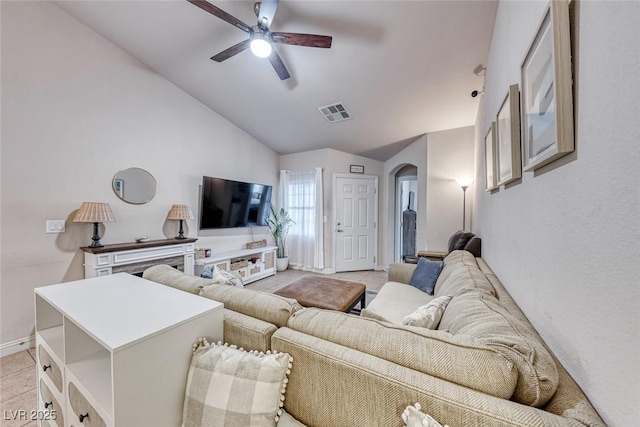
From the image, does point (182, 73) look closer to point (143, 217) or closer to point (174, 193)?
point (174, 193)

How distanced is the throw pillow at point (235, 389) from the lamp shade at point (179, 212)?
278cm

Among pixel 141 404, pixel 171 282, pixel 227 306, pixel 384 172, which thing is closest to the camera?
pixel 141 404

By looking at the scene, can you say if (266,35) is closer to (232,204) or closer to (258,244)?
(232,204)

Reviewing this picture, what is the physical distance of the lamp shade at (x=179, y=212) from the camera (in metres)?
3.22

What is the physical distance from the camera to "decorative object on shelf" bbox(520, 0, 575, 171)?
0.72 metres

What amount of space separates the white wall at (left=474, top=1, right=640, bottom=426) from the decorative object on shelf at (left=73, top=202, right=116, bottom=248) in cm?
356

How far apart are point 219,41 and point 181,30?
15.3 inches

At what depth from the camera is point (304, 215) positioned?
5004 mm

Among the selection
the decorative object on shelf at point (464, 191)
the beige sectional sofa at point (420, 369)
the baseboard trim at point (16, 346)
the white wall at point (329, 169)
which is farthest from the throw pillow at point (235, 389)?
the white wall at point (329, 169)

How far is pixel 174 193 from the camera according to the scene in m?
3.41

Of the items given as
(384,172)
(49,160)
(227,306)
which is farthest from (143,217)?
(384,172)

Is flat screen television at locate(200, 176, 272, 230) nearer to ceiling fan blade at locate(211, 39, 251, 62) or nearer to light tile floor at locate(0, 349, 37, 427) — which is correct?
ceiling fan blade at locate(211, 39, 251, 62)

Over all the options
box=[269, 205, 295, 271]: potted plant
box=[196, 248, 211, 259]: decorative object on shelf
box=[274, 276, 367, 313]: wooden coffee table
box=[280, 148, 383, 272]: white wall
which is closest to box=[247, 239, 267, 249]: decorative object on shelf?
box=[269, 205, 295, 271]: potted plant

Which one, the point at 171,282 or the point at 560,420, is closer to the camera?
the point at 560,420
